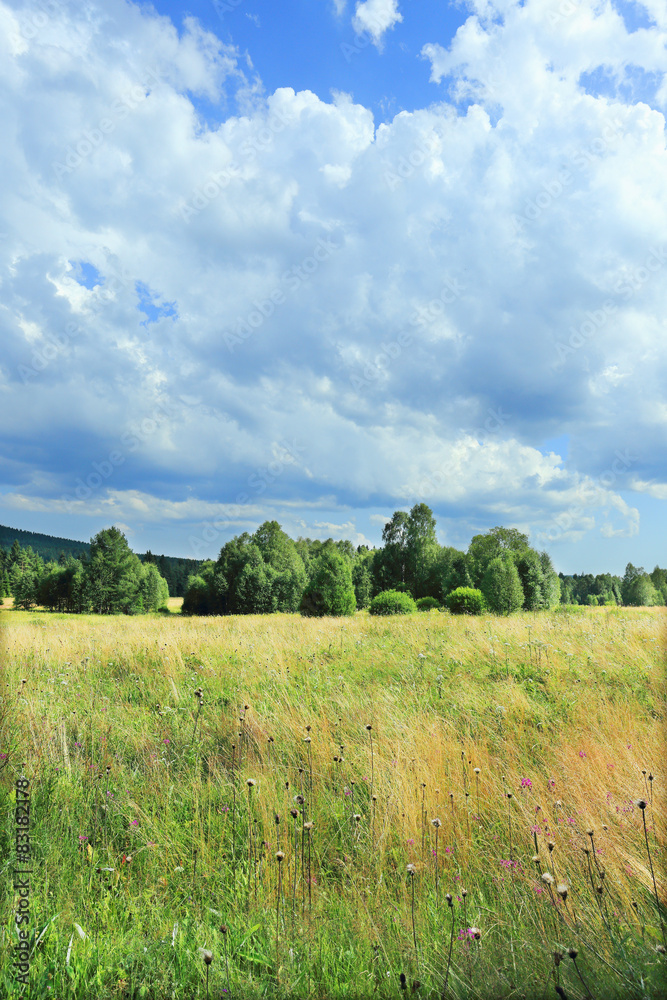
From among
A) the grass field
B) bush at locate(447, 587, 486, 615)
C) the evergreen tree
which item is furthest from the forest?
the grass field

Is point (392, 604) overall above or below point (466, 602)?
below

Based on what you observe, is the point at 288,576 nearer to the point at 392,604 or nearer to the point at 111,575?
the point at 111,575

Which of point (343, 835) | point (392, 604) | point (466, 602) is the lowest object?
point (343, 835)

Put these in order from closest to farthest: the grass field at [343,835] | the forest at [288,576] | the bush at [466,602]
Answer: the grass field at [343,835], the bush at [466,602], the forest at [288,576]

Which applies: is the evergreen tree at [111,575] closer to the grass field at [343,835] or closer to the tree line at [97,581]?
the tree line at [97,581]

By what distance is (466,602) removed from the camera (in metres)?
23.9

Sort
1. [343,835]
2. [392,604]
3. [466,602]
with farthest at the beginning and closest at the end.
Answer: [466,602] < [392,604] < [343,835]

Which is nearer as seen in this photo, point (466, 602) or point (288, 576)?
point (466, 602)

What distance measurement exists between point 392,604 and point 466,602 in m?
4.02

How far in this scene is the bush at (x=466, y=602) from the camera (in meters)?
23.7

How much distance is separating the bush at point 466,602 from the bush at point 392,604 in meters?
2.43

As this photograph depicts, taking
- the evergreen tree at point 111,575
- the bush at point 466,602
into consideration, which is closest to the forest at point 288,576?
the evergreen tree at point 111,575

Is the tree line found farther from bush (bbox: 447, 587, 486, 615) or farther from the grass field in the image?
the grass field

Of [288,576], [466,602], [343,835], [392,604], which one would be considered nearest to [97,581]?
[288,576]
